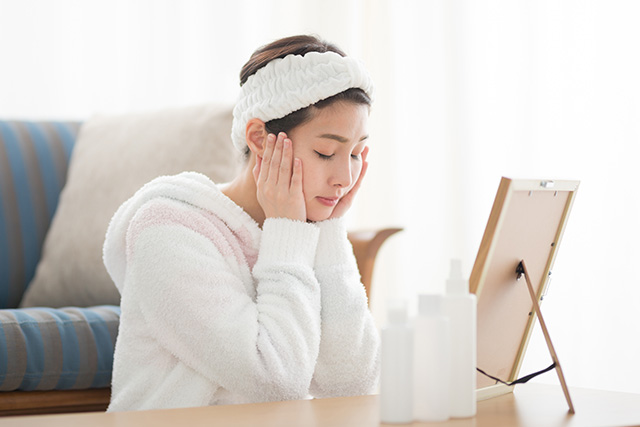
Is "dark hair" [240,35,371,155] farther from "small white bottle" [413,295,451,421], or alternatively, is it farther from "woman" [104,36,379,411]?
"small white bottle" [413,295,451,421]

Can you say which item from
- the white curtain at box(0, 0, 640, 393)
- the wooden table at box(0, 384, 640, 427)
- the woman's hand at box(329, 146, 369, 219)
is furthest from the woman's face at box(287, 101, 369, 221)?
the white curtain at box(0, 0, 640, 393)

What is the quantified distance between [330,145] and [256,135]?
15cm

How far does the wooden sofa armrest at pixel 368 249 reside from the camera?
6.16 ft

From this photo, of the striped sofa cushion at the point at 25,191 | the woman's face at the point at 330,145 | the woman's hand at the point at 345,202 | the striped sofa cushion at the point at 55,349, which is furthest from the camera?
the striped sofa cushion at the point at 25,191

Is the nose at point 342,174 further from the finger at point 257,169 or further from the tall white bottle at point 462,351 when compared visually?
the tall white bottle at point 462,351

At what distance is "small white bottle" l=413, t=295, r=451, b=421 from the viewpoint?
3.04 ft

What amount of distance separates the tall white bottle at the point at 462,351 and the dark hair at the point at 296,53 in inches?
19.9

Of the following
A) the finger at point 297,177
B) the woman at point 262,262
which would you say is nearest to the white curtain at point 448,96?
the woman at point 262,262

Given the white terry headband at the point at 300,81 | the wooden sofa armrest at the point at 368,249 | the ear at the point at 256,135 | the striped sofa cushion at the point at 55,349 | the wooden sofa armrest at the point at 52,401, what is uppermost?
the white terry headband at the point at 300,81

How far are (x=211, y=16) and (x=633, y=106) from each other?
1744 millimetres

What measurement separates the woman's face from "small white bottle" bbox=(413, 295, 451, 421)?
48cm

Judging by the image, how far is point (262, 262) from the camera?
1365 mm

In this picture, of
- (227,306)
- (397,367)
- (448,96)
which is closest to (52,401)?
(227,306)

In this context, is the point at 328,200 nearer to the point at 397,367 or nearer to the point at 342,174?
the point at 342,174
